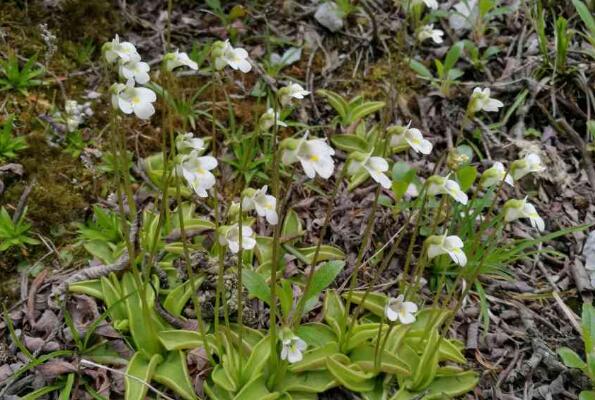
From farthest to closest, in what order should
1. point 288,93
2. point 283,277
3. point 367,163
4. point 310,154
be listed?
1. point 283,277
2. point 288,93
3. point 367,163
4. point 310,154

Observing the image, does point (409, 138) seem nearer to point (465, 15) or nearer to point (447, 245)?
point (447, 245)

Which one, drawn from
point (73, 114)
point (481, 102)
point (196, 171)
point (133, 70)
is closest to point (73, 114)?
point (73, 114)

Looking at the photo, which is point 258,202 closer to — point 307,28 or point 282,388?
point 282,388

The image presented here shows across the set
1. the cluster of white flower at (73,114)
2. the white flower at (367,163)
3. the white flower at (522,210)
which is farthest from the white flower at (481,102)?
the cluster of white flower at (73,114)

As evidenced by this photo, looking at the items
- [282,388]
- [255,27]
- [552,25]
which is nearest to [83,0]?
[255,27]

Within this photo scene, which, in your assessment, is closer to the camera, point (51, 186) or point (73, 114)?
point (51, 186)

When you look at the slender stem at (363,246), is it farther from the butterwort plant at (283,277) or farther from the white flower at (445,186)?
the white flower at (445,186)
